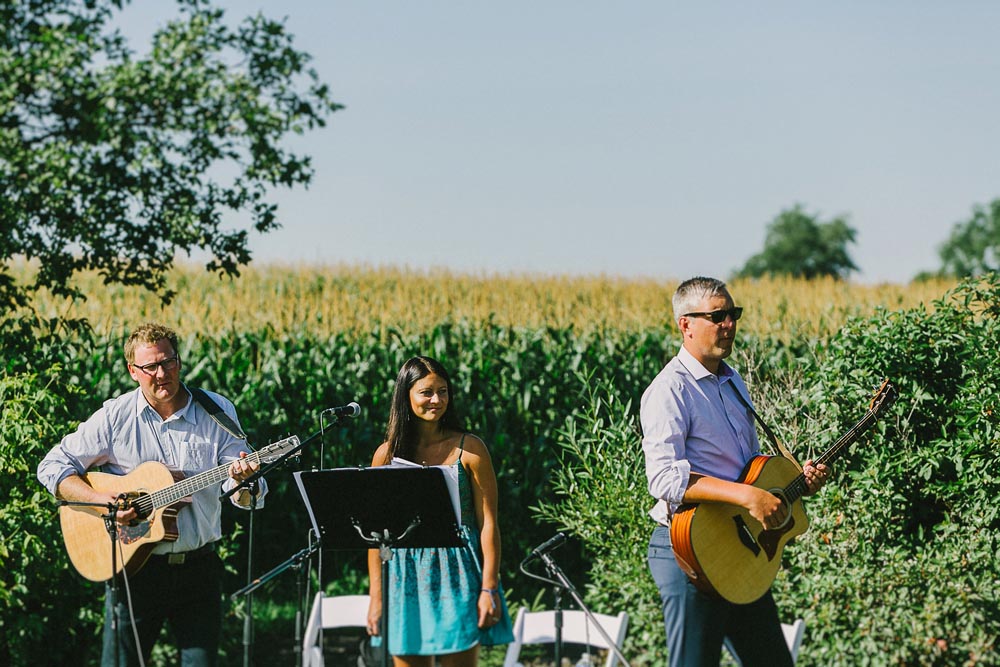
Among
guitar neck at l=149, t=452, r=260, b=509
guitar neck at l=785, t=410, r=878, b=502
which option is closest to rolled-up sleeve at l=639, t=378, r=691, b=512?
guitar neck at l=785, t=410, r=878, b=502

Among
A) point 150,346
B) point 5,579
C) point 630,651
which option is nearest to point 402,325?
point 630,651

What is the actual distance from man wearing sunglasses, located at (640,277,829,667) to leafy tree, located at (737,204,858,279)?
80.2 metres

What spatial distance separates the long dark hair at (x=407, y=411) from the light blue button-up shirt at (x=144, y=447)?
73 centimetres

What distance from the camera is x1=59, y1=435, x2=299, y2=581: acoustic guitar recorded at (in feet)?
16.4

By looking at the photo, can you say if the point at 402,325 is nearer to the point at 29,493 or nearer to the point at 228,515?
the point at 228,515

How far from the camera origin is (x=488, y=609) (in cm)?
486

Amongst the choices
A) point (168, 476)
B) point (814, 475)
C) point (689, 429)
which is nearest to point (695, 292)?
point (689, 429)

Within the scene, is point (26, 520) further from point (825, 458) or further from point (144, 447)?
point (825, 458)

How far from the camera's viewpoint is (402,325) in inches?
506

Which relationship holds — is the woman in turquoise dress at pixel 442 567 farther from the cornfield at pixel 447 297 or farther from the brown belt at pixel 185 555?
the cornfield at pixel 447 297

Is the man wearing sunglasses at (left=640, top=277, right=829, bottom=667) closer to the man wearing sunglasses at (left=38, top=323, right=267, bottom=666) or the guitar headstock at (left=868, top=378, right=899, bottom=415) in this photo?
the guitar headstock at (left=868, top=378, right=899, bottom=415)

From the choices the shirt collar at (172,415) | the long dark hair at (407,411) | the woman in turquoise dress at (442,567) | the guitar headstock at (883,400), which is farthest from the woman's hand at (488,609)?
the guitar headstock at (883,400)

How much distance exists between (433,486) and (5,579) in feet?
11.9

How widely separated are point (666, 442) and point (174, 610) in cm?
247
